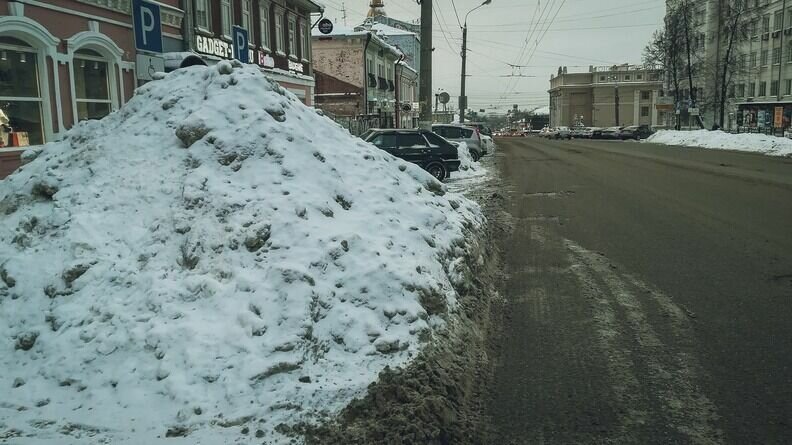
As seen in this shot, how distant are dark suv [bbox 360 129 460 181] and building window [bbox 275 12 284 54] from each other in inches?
422

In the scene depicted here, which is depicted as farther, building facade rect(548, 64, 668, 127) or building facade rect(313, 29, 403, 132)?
building facade rect(548, 64, 668, 127)

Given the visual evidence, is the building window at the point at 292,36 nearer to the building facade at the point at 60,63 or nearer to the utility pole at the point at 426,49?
the utility pole at the point at 426,49

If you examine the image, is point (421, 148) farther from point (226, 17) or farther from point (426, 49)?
point (226, 17)

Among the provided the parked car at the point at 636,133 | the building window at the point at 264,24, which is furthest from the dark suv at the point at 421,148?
the parked car at the point at 636,133

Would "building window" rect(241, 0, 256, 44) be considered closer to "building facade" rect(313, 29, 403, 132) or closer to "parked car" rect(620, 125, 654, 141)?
"building facade" rect(313, 29, 403, 132)

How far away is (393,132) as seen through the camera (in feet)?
59.5

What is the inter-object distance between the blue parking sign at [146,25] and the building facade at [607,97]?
102 meters

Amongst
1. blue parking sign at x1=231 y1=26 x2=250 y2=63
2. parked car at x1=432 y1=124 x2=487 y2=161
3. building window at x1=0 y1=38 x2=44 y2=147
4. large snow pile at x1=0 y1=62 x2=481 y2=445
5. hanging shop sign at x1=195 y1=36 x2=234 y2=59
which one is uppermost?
hanging shop sign at x1=195 y1=36 x2=234 y2=59

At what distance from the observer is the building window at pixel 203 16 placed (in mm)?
19375

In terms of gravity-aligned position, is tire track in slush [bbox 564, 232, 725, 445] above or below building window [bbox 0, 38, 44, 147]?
below

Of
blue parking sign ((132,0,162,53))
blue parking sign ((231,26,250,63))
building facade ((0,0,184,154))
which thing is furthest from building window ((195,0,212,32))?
blue parking sign ((132,0,162,53))

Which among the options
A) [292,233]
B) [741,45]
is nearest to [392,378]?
[292,233]

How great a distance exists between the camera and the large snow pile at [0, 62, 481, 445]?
383cm

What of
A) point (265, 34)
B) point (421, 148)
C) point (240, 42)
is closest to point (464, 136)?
point (421, 148)
